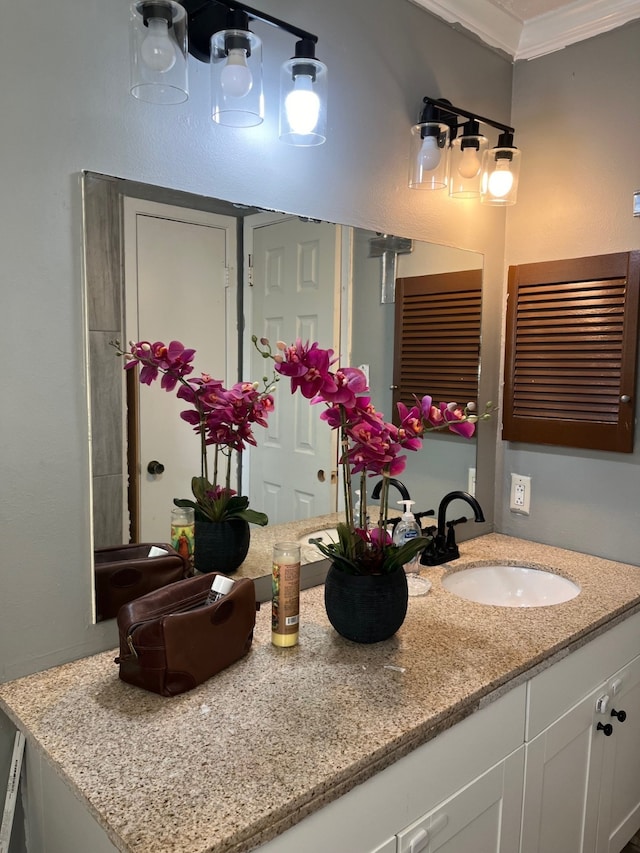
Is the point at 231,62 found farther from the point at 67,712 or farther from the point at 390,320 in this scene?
the point at 67,712

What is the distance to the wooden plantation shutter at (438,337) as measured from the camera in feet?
6.08

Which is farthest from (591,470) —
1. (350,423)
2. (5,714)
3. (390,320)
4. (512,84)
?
(5,714)

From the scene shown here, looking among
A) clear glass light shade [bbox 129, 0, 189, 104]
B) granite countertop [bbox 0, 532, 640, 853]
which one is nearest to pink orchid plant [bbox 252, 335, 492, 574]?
granite countertop [bbox 0, 532, 640, 853]

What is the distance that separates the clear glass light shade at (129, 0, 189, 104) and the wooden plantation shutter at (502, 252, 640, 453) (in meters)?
1.27

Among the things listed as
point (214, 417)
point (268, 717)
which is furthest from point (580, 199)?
point (268, 717)

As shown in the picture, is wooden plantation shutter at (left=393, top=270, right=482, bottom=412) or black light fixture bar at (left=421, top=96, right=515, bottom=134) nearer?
black light fixture bar at (left=421, top=96, right=515, bottom=134)

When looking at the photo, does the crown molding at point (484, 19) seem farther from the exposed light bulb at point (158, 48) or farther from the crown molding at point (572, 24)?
the exposed light bulb at point (158, 48)

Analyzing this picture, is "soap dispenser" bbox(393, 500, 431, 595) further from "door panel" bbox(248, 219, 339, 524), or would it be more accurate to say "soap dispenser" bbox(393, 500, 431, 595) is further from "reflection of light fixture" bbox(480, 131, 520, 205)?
"reflection of light fixture" bbox(480, 131, 520, 205)

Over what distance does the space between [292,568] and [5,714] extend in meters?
0.57

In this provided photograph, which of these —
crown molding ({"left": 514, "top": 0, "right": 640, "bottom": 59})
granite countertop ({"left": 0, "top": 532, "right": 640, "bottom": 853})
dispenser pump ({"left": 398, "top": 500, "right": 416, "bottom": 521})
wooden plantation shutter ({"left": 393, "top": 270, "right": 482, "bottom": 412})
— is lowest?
granite countertop ({"left": 0, "top": 532, "right": 640, "bottom": 853})

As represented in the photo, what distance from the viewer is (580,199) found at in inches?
75.3

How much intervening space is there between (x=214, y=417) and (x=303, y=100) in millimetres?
704

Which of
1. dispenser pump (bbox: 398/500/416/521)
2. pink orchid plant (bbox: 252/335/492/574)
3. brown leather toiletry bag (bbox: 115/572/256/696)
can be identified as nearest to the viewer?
brown leather toiletry bag (bbox: 115/572/256/696)

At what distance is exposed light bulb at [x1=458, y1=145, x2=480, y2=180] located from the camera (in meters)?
1.77
